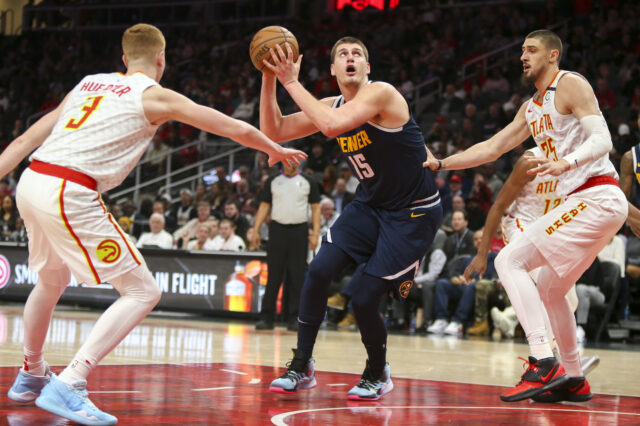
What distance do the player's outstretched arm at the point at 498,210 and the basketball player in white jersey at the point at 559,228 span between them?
28 centimetres

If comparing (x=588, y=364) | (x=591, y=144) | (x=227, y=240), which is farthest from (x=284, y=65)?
(x=227, y=240)

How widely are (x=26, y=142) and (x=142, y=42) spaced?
0.80 meters

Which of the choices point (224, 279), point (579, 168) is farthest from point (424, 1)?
point (579, 168)

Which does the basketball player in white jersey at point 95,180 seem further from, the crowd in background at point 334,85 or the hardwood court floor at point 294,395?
the crowd in background at point 334,85

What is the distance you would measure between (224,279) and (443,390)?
708 cm

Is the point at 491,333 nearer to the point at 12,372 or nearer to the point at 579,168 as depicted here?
the point at 579,168

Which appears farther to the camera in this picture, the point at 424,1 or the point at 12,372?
the point at 424,1

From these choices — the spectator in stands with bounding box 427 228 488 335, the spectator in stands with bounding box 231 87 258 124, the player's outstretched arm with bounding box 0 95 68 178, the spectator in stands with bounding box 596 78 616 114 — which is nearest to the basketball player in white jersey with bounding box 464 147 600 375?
the player's outstretched arm with bounding box 0 95 68 178

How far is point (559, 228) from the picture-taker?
5.07 meters

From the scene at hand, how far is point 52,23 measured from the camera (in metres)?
27.5

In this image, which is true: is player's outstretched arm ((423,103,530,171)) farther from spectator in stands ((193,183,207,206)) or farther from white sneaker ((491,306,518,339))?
spectator in stands ((193,183,207,206))

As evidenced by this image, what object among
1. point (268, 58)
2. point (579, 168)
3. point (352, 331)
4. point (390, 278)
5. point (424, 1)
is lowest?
point (352, 331)

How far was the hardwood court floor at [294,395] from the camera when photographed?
4.39m

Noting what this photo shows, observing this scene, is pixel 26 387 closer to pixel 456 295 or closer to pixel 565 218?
pixel 565 218
